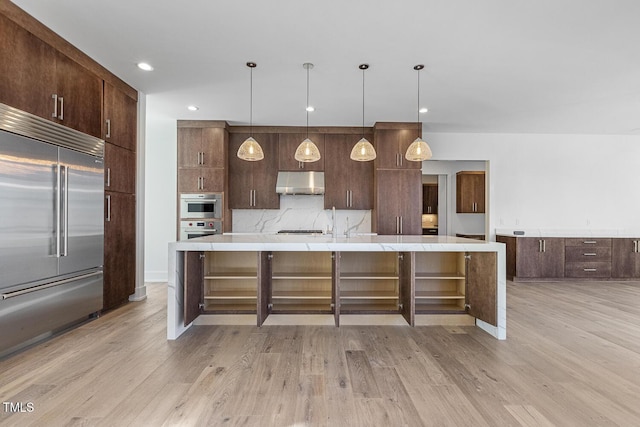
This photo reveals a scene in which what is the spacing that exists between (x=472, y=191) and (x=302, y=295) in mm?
5643

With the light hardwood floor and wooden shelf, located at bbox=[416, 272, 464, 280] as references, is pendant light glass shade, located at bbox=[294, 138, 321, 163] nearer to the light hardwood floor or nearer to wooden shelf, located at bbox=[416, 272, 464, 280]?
wooden shelf, located at bbox=[416, 272, 464, 280]

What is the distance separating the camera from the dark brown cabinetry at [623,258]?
544cm

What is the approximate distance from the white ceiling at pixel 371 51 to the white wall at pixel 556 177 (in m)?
1.23

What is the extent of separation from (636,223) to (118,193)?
8.65m

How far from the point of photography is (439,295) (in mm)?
3215

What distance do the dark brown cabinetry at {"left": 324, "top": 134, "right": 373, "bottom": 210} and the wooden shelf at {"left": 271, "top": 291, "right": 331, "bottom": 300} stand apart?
248cm

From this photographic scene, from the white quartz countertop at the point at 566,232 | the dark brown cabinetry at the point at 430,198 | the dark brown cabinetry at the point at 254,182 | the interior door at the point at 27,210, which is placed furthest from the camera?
the dark brown cabinetry at the point at 430,198

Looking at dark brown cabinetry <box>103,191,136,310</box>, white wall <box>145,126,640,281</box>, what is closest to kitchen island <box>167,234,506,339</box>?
dark brown cabinetry <box>103,191,136,310</box>

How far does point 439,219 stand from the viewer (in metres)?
7.79

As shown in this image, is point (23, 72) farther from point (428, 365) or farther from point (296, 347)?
point (428, 365)

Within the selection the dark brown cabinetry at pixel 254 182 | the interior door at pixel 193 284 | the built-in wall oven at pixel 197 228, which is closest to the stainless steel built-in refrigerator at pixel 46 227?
the interior door at pixel 193 284

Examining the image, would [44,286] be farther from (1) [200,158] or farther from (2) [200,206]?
(1) [200,158]

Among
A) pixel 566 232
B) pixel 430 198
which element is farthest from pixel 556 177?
pixel 430 198

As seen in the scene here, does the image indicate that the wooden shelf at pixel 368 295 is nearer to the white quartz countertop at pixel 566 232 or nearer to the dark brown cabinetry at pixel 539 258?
the dark brown cabinetry at pixel 539 258
